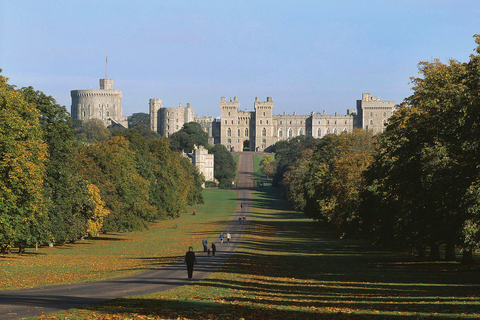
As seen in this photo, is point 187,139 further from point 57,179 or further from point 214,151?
point 57,179

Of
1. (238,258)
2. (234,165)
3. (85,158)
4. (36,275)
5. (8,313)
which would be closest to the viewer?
(8,313)

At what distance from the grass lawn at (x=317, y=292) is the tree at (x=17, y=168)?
1054cm

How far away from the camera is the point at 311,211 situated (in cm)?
6956

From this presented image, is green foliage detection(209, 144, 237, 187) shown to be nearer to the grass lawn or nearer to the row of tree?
the row of tree

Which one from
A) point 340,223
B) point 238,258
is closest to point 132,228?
point 340,223

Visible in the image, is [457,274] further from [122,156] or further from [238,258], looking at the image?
[122,156]

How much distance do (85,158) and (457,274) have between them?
Result: 35.4m

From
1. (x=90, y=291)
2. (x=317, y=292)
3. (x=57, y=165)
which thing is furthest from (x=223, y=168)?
(x=90, y=291)

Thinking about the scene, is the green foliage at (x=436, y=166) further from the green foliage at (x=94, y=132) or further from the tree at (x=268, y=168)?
the green foliage at (x=94, y=132)

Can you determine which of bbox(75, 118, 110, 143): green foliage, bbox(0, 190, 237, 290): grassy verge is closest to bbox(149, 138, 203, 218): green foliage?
bbox(0, 190, 237, 290): grassy verge

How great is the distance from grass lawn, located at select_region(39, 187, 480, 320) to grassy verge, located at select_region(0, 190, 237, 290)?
4.53 meters

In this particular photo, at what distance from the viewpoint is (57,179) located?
132 ft

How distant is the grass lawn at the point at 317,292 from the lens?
1360 centimetres

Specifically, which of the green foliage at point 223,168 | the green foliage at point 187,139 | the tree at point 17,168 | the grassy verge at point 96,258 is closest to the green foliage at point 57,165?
the grassy verge at point 96,258
